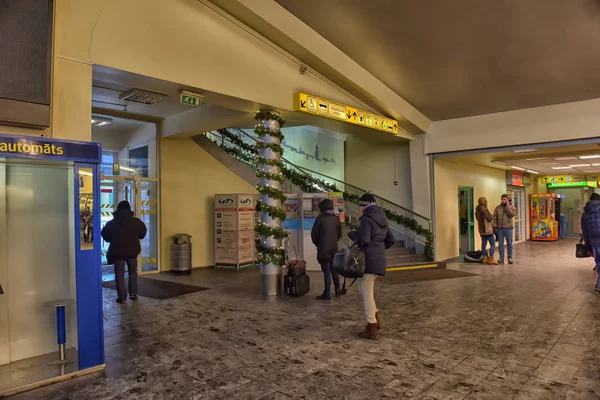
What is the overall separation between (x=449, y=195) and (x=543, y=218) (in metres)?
8.25

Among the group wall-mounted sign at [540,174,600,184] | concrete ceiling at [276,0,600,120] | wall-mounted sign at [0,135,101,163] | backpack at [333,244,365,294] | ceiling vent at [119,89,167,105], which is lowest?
backpack at [333,244,365,294]

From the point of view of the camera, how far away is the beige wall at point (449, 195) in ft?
37.3

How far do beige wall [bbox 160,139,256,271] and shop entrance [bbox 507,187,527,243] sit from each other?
12.1 meters

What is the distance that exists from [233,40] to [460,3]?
3.64 metres

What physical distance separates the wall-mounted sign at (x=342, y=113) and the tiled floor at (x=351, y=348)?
3.37 metres

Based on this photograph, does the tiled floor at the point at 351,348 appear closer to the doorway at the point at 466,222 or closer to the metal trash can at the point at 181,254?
the metal trash can at the point at 181,254

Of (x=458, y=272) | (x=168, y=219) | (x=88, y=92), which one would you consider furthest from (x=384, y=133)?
(x=88, y=92)

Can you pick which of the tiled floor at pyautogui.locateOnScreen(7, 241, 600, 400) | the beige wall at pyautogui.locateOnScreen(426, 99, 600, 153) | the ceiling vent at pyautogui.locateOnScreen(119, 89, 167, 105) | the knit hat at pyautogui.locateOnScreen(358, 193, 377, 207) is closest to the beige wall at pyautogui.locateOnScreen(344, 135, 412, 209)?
the beige wall at pyautogui.locateOnScreen(426, 99, 600, 153)

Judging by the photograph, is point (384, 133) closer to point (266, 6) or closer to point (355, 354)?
point (266, 6)

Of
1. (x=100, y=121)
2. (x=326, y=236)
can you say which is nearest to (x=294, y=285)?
(x=326, y=236)

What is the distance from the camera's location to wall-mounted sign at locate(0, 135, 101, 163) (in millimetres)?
3463

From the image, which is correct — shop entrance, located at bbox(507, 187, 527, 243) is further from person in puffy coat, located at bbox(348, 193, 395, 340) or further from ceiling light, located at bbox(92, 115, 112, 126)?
ceiling light, located at bbox(92, 115, 112, 126)

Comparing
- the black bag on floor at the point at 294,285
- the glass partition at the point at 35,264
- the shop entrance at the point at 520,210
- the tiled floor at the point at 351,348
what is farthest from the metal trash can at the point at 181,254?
the shop entrance at the point at 520,210

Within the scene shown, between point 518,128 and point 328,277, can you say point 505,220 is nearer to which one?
point 518,128
